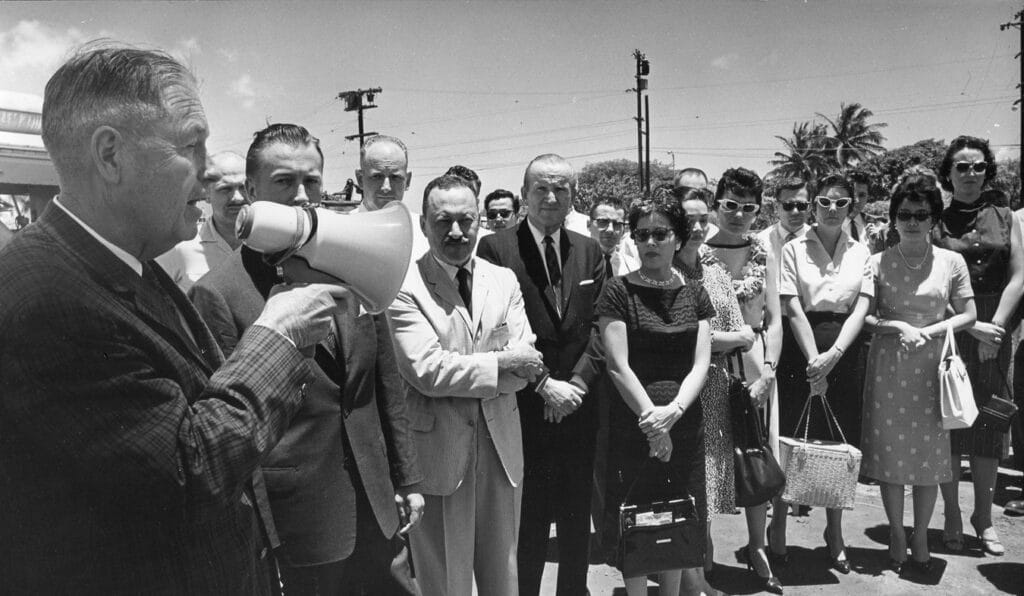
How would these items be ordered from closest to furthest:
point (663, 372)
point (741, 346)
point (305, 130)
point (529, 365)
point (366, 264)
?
1. point (366, 264)
2. point (305, 130)
3. point (529, 365)
4. point (663, 372)
5. point (741, 346)

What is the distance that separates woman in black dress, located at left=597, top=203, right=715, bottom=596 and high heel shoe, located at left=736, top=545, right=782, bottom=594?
22.7 inches

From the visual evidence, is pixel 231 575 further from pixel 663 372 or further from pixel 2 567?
pixel 663 372

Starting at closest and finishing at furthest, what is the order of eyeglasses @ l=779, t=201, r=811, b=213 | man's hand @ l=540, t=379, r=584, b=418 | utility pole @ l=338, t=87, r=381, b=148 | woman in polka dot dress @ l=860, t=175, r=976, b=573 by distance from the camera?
man's hand @ l=540, t=379, r=584, b=418 → woman in polka dot dress @ l=860, t=175, r=976, b=573 → eyeglasses @ l=779, t=201, r=811, b=213 → utility pole @ l=338, t=87, r=381, b=148

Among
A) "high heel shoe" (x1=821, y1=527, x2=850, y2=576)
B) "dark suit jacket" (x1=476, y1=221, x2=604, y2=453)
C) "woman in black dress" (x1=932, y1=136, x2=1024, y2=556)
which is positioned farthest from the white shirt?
"high heel shoe" (x1=821, y1=527, x2=850, y2=576)

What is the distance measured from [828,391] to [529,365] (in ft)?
7.69

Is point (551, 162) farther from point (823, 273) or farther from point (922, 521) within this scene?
point (922, 521)

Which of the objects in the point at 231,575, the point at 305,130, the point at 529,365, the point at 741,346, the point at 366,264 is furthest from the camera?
the point at 741,346

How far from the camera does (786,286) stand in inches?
166

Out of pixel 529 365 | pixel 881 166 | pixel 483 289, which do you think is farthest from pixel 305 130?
pixel 881 166

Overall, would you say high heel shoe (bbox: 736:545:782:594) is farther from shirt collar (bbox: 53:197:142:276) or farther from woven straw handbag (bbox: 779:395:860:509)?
shirt collar (bbox: 53:197:142:276)

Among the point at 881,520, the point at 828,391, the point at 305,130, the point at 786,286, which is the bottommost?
the point at 881,520

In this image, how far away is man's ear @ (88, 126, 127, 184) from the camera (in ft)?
4.12

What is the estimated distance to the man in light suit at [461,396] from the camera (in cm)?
288

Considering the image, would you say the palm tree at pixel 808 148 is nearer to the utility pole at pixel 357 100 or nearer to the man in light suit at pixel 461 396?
the utility pole at pixel 357 100
